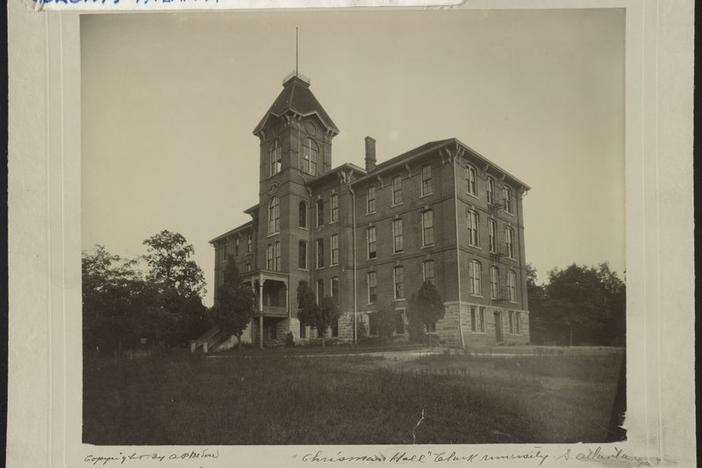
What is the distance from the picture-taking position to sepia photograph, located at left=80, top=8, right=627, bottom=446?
4.20 meters

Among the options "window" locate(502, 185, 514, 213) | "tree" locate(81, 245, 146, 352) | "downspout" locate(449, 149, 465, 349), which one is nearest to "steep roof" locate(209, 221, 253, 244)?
"tree" locate(81, 245, 146, 352)

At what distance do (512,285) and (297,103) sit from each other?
8.80 ft

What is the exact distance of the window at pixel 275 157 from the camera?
16.8 feet

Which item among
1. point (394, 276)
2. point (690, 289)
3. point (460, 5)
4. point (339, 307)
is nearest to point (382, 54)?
point (460, 5)

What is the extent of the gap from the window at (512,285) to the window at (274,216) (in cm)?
238

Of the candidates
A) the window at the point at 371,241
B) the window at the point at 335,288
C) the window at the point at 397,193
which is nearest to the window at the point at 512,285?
the window at the point at 371,241

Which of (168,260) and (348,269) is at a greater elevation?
(168,260)

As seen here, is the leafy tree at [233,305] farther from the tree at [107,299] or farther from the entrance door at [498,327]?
the entrance door at [498,327]

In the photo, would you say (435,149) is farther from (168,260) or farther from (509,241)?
(168,260)

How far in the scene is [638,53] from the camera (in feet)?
13.5

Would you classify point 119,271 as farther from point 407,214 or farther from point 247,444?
point 407,214

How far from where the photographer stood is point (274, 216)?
5.07 metres

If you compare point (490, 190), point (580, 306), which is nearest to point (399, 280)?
point (490, 190)

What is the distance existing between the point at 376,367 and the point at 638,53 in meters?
3.63
